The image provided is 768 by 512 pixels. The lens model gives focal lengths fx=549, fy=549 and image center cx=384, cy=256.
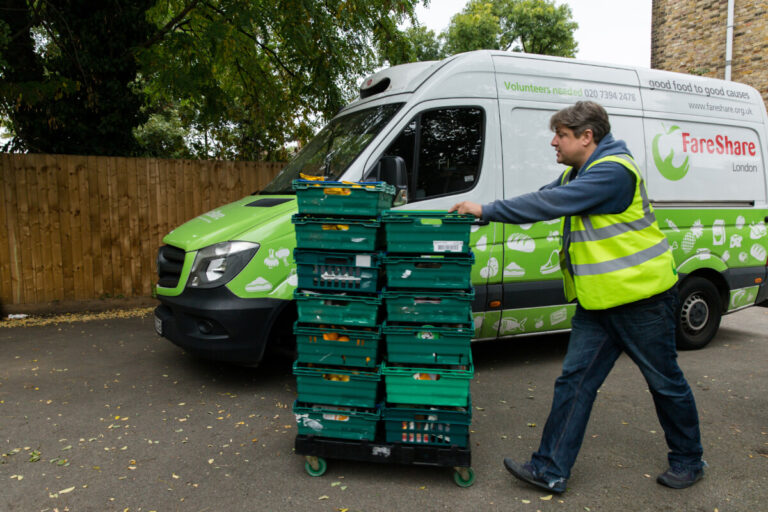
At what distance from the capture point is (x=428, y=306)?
10.5 feet

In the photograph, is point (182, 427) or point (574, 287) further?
point (182, 427)

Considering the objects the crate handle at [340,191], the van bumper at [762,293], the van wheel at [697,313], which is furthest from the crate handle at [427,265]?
the van bumper at [762,293]

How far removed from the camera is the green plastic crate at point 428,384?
3.14m

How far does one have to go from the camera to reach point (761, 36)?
553 inches

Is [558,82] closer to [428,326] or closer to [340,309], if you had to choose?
[428,326]

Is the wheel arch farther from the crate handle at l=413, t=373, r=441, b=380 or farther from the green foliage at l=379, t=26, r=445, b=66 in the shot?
the green foliage at l=379, t=26, r=445, b=66

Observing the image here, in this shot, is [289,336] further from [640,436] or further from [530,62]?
[530,62]

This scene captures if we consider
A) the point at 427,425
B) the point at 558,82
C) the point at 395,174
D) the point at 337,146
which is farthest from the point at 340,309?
the point at 558,82

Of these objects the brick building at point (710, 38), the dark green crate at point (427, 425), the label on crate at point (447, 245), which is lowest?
the dark green crate at point (427, 425)

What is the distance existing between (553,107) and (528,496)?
3.49 m

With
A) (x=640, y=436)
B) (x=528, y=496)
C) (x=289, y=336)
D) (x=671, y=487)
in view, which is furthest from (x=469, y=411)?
(x=289, y=336)

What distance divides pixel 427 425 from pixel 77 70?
758 cm


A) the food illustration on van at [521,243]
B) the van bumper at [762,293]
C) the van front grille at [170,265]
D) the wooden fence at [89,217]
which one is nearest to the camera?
the van front grille at [170,265]

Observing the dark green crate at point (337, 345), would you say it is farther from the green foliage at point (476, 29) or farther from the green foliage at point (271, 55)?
the green foliage at point (476, 29)
